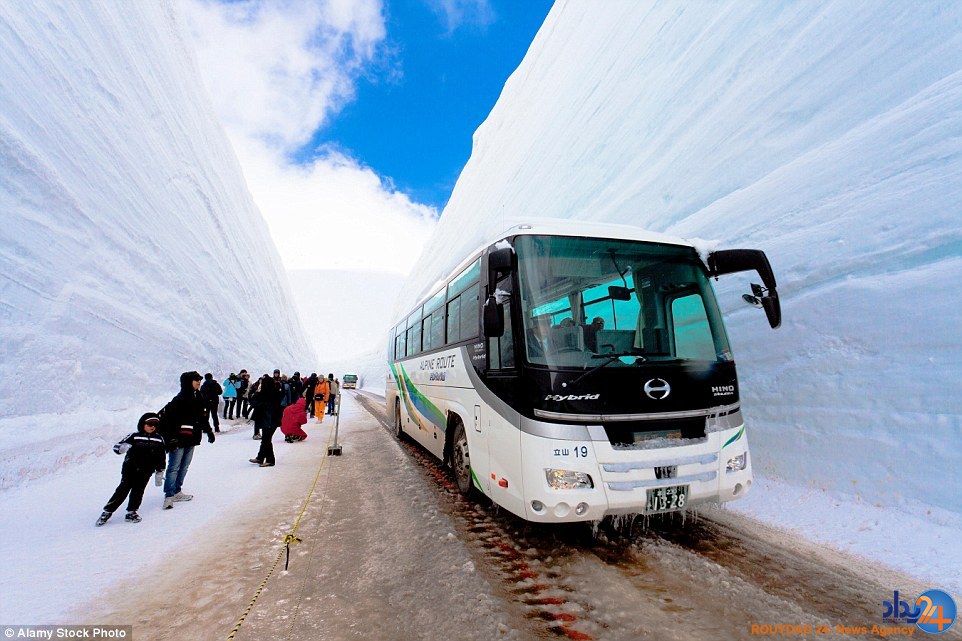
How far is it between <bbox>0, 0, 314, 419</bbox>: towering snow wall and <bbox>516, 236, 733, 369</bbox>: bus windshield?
8769 mm

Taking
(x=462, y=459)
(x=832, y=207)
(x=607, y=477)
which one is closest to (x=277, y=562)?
(x=462, y=459)

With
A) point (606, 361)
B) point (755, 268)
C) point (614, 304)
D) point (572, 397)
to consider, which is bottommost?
point (572, 397)

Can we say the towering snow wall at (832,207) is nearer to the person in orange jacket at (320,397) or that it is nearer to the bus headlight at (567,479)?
the bus headlight at (567,479)

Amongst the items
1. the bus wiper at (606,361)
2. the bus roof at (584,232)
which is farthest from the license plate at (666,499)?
the bus roof at (584,232)

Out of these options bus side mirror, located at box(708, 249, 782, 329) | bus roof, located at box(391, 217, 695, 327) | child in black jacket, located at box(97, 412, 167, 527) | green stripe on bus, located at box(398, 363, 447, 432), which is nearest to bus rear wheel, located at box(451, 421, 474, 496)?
green stripe on bus, located at box(398, 363, 447, 432)

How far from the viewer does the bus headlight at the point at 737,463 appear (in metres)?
4.01

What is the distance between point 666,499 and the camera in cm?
369

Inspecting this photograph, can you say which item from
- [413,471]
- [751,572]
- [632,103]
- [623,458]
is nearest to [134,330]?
[413,471]

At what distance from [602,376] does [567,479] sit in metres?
0.92

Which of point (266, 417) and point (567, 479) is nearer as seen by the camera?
point (567, 479)

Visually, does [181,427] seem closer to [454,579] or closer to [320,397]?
[454,579]

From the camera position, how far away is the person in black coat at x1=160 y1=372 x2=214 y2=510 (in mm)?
5511

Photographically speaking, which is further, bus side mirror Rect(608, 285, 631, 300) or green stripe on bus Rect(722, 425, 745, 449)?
bus side mirror Rect(608, 285, 631, 300)

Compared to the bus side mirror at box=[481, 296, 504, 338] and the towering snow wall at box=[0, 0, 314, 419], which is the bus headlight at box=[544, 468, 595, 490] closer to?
the bus side mirror at box=[481, 296, 504, 338]
